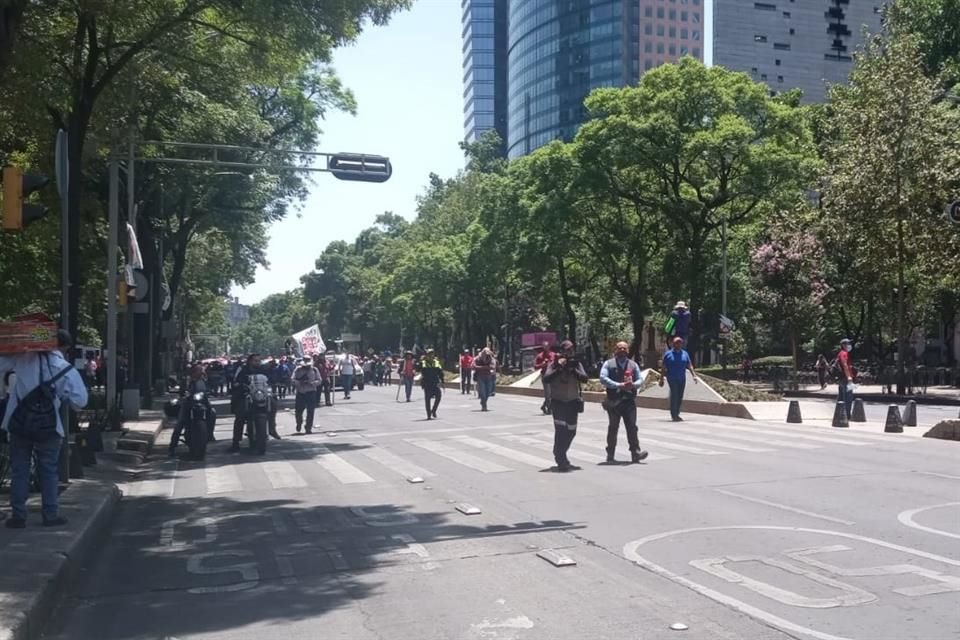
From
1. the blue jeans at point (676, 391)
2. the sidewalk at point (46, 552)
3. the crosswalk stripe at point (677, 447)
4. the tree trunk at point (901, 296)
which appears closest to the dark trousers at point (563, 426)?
the crosswalk stripe at point (677, 447)

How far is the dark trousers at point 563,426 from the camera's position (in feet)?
46.9

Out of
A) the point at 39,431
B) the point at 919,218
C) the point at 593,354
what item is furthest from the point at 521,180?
the point at 39,431

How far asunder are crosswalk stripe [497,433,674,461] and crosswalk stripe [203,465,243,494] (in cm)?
514

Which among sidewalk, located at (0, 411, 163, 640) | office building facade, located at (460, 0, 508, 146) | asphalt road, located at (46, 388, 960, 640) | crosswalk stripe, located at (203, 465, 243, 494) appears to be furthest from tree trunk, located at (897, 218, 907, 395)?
office building facade, located at (460, 0, 508, 146)

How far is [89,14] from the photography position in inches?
667

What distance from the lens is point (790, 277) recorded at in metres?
41.6

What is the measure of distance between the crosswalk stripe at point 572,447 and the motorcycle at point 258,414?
4.45 metres

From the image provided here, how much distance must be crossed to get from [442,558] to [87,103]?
570 inches

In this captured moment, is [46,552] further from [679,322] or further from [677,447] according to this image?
[679,322]

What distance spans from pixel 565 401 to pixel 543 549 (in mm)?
5465

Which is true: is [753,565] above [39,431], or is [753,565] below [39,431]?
below

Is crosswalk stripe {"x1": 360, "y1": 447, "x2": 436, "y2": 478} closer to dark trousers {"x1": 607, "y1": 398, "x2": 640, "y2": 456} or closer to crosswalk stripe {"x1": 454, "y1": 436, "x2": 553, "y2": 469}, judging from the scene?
crosswalk stripe {"x1": 454, "y1": 436, "x2": 553, "y2": 469}

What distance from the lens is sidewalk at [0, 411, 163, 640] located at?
6922 mm

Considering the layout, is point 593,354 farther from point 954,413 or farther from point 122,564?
point 122,564
